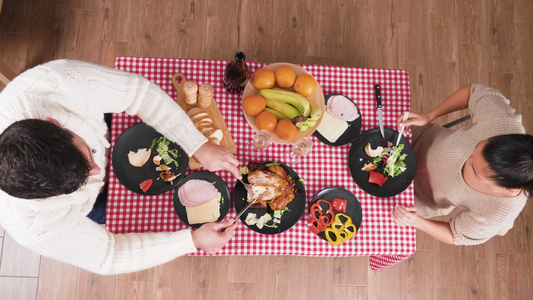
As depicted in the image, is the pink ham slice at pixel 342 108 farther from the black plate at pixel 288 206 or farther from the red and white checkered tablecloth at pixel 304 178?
the black plate at pixel 288 206

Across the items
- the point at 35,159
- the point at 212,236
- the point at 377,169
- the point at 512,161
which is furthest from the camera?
the point at 377,169

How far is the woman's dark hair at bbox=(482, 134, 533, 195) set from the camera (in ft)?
4.31

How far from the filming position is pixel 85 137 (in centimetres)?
138

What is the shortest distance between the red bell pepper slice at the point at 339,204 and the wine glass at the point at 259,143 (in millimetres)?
418

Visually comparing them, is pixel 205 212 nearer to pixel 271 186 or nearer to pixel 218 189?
pixel 218 189

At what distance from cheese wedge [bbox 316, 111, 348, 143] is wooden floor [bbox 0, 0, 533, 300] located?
1.29m

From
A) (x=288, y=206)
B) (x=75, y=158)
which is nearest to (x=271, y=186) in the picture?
(x=288, y=206)

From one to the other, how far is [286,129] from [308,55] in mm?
1552


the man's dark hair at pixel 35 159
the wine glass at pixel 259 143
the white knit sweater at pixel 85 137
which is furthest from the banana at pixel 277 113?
the man's dark hair at pixel 35 159

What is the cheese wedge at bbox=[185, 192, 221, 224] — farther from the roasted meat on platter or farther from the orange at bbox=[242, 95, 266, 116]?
the orange at bbox=[242, 95, 266, 116]

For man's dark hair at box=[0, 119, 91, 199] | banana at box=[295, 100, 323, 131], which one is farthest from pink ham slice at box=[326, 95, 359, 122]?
man's dark hair at box=[0, 119, 91, 199]

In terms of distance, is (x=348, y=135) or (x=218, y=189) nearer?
(x=218, y=189)

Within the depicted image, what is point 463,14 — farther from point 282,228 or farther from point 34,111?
point 34,111

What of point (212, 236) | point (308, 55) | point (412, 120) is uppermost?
point (308, 55)
